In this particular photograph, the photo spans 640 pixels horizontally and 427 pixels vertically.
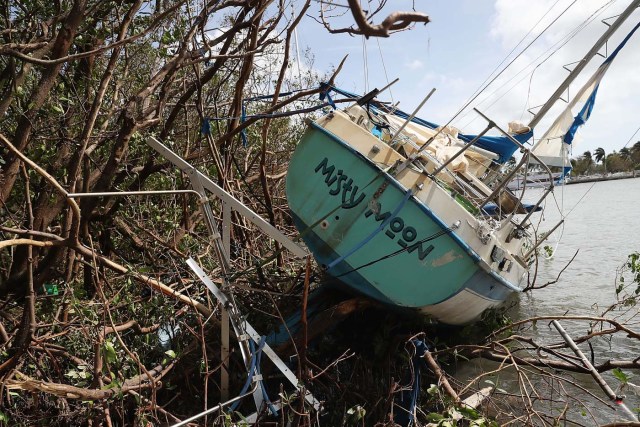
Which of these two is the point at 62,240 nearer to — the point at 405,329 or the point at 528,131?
the point at 405,329

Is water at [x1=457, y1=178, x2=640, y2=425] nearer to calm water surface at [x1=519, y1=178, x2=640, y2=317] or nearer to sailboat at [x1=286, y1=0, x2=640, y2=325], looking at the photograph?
calm water surface at [x1=519, y1=178, x2=640, y2=317]

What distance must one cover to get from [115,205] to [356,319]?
2934 millimetres

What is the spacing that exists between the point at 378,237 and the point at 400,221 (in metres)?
0.26

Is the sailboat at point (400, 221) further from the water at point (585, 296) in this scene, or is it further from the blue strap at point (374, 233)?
the water at point (585, 296)

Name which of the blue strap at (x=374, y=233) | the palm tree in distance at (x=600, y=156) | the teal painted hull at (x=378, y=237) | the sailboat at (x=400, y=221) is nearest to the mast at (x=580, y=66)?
the sailboat at (x=400, y=221)

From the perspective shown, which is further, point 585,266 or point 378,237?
point 585,266

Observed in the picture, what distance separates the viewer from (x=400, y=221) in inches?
194

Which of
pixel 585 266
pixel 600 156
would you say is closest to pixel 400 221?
pixel 585 266

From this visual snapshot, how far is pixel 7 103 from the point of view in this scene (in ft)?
13.2

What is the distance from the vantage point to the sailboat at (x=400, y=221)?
15.9 feet

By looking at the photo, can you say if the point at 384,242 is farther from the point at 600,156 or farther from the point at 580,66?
the point at 600,156

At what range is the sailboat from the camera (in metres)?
4.86

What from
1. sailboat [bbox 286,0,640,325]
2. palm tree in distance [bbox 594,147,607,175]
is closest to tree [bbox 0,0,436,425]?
sailboat [bbox 286,0,640,325]

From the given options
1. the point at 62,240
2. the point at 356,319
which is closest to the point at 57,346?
the point at 62,240
